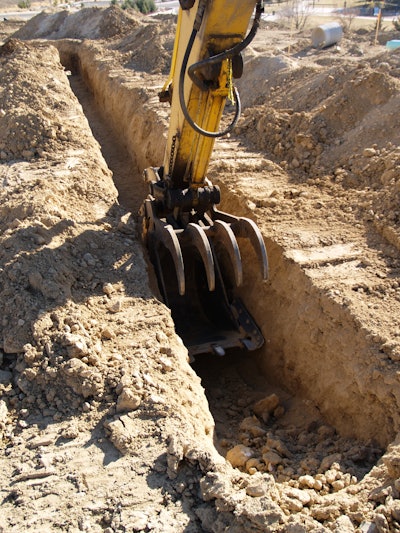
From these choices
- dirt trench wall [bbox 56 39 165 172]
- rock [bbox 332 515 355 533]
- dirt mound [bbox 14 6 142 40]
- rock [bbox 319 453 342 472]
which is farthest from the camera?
dirt mound [bbox 14 6 142 40]

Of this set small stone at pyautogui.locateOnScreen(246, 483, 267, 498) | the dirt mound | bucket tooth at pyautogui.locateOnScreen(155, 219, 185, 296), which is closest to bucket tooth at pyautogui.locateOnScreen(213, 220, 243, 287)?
bucket tooth at pyautogui.locateOnScreen(155, 219, 185, 296)

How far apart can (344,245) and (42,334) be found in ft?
10.4

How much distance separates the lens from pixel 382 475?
3.43 meters

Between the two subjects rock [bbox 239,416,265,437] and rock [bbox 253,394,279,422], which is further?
rock [bbox 253,394,279,422]

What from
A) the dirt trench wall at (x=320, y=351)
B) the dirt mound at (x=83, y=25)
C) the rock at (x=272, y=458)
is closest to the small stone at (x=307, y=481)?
the rock at (x=272, y=458)

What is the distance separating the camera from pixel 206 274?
572cm

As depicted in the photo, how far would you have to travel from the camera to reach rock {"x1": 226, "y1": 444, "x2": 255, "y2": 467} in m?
4.16

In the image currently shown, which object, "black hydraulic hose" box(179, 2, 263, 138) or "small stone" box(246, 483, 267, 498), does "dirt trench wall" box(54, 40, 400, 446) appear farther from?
"black hydraulic hose" box(179, 2, 263, 138)

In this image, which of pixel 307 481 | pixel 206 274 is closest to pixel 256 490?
pixel 307 481

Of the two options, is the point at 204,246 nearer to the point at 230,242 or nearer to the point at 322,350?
the point at 230,242

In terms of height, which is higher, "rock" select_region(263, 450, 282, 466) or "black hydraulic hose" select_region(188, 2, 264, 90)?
"black hydraulic hose" select_region(188, 2, 264, 90)

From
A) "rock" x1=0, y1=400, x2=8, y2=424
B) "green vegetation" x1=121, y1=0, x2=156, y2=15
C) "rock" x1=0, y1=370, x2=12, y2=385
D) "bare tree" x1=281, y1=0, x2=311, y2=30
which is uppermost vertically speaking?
"bare tree" x1=281, y1=0, x2=311, y2=30

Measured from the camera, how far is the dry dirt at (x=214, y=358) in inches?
125

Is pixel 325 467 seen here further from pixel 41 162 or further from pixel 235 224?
pixel 41 162
